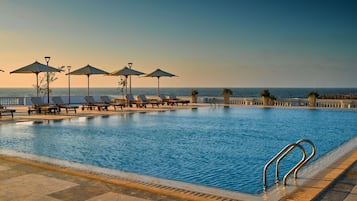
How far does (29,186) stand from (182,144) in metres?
4.72

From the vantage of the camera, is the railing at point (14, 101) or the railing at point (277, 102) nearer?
the railing at point (277, 102)

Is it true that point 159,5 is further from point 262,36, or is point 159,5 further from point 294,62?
point 294,62

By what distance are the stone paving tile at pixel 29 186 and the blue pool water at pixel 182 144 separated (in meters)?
1.54

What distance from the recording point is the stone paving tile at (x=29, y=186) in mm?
4496

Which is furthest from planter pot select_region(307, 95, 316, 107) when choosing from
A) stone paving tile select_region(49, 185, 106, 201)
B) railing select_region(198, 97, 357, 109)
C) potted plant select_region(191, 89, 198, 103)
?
stone paving tile select_region(49, 185, 106, 201)

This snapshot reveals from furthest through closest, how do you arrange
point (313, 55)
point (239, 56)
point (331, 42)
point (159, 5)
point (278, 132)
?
point (239, 56) < point (313, 55) < point (331, 42) < point (159, 5) < point (278, 132)

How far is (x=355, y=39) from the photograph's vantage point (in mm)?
30641

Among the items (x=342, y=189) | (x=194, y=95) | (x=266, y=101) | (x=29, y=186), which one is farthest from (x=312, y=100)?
(x=29, y=186)

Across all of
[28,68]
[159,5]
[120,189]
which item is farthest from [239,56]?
[120,189]

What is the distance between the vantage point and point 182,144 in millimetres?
8984

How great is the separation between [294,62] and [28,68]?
1265 inches

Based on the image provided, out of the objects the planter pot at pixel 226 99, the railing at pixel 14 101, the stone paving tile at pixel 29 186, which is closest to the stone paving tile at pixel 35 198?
the stone paving tile at pixel 29 186

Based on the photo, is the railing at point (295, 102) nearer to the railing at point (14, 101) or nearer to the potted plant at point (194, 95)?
the potted plant at point (194, 95)

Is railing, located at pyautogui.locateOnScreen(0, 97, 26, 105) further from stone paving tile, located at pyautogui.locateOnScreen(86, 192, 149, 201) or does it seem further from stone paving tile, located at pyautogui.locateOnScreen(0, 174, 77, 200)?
stone paving tile, located at pyautogui.locateOnScreen(86, 192, 149, 201)
